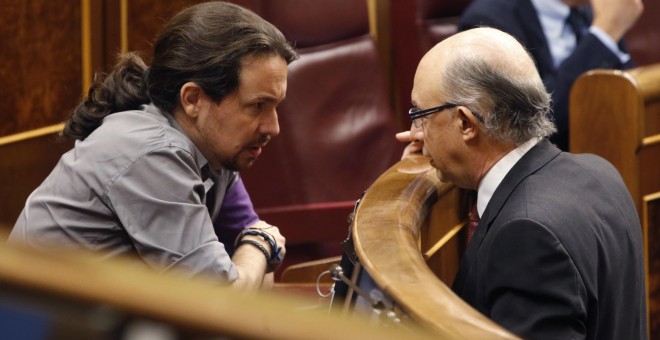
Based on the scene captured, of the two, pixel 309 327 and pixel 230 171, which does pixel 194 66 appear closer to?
pixel 230 171

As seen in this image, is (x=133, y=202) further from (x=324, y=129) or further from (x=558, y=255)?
(x=324, y=129)

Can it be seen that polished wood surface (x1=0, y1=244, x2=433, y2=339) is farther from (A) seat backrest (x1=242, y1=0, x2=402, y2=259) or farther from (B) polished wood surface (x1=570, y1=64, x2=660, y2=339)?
(A) seat backrest (x1=242, y1=0, x2=402, y2=259)

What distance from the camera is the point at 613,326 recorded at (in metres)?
1.12

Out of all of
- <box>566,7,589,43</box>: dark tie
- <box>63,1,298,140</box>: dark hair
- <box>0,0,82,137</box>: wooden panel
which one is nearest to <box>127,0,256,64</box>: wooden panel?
<box>0,0,82,137</box>: wooden panel

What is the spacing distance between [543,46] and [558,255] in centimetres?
124

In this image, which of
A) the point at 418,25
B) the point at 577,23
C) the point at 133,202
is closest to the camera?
the point at 133,202

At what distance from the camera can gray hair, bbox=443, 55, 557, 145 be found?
1.25 m

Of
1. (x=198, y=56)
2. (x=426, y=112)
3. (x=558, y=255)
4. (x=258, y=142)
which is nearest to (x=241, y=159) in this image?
(x=258, y=142)

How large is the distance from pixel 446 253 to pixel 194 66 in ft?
1.47

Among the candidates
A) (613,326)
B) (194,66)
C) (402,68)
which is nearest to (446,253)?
(613,326)

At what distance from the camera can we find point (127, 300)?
364 millimetres

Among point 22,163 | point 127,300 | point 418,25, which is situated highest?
point 127,300

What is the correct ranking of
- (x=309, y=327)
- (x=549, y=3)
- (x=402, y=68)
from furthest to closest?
(x=402, y=68) → (x=549, y=3) → (x=309, y=327)

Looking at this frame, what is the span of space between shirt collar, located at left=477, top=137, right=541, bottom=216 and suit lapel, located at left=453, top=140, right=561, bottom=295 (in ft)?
0.05
